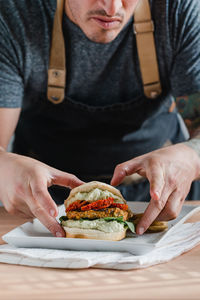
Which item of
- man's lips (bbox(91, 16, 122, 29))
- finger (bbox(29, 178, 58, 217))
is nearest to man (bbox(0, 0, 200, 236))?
man's lips (bbox(91, 16, 122, 29))

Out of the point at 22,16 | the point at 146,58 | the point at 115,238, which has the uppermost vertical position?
the point at 22,16

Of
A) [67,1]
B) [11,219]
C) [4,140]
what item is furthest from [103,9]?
[11,219]

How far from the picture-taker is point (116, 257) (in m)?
1.10

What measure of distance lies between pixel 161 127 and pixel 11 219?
0.87 metres

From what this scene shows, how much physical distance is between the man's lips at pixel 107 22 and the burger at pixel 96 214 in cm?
57

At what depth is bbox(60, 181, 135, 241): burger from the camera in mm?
1207

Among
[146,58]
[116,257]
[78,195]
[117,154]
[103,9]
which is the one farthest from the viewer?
[117,154]

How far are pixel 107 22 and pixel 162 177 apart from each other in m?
0.58

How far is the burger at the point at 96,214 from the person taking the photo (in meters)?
1.21

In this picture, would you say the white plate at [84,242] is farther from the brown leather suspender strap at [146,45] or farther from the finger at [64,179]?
the brown leather suspender strap at [146,45]

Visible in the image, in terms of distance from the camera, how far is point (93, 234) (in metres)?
1.20

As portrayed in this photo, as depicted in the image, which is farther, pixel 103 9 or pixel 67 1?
pixel 67 1

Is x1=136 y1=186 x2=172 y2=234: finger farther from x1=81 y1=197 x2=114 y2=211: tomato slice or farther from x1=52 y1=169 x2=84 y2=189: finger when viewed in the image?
x1=52 y1=169 x2=84 y2=189: finger

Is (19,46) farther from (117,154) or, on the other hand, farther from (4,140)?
(117,154)
